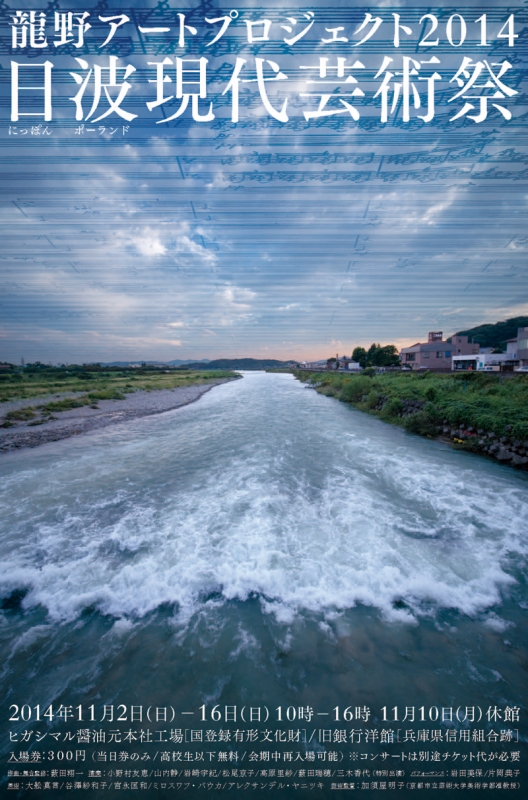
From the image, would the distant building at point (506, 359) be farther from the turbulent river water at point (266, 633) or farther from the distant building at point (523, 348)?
the turbulent river water at point (266, 633)

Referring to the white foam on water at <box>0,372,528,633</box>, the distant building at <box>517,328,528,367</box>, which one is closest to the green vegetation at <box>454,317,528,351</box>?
the distant building at <box>517,328,528,367</box>

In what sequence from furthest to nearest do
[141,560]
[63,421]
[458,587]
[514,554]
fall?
[63,421]
[514,554]
[141,560]
[458,587]

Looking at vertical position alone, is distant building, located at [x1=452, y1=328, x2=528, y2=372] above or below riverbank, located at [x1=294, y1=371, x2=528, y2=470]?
above

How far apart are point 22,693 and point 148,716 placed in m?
1.12

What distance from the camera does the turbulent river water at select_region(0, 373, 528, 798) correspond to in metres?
1.78

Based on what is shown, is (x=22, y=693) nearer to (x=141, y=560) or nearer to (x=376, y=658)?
(x=141, y=560)

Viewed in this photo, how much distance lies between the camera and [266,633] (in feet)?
8.45

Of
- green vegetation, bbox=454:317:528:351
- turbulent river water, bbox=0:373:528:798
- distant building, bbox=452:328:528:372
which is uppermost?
green vegetation, bbox=454:317:528:351

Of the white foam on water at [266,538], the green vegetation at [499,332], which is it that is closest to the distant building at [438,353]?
the green vegetation at [499,332]

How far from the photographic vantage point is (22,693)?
210 cm

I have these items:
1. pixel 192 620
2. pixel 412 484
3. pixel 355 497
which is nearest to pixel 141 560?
pixel 192 620

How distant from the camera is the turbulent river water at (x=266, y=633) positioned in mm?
1776

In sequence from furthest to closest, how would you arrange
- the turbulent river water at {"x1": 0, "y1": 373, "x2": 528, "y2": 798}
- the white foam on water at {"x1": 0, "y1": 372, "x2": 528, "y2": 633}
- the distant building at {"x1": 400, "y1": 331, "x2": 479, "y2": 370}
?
the distant building at {"x1": 400, "y1": 331, "x2": 479, "y2": 370}, the white foam on water at {"x1": 0, "y1": 372, "x2": 528, "y2": 633}, the turbulent river water at {"x1": 0, "y1": 373, "x2": 528, "y2": 798}

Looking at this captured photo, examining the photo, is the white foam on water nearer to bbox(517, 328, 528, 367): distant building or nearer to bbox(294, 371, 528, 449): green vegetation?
bbox(294, 371, 528, 449): green vegetation
